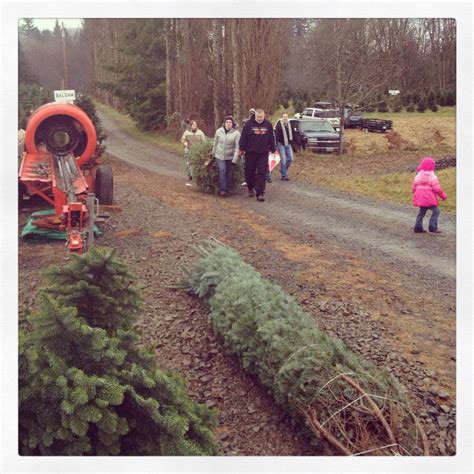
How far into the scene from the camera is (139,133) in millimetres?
19375

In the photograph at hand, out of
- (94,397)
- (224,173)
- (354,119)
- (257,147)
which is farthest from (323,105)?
(94,397)

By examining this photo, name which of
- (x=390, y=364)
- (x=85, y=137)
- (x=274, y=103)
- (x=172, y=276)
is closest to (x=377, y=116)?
(x=274, y=103)

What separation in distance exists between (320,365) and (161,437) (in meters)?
1.22

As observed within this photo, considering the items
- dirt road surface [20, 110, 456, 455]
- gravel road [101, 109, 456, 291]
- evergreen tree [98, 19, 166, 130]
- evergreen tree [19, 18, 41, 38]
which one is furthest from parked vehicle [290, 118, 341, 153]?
evergreen tree [19, 18, 41, 38]

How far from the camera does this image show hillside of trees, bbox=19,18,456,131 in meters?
4.09

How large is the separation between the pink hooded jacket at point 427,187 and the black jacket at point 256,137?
7.79 feet

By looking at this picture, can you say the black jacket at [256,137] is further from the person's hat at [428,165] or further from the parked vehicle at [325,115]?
the parked vehicle at [325,115]

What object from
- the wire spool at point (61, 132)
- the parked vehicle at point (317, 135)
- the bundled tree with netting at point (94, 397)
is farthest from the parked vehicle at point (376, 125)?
the bundled tree with netting at point (94, 397)

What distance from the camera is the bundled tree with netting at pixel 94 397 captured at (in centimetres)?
250

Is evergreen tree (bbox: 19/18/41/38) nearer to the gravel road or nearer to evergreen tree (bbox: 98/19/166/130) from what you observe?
the gravel road

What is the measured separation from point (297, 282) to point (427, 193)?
2.69m

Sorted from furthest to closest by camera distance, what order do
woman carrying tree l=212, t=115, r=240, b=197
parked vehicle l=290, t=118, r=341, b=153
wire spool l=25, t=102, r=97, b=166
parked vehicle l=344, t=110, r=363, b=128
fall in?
1. parked vehicle l=290, t=118, r=341, b=153
2. parked vehicle l=344, t=110, r=363, b=128
3. woman carrying tree l=212, t=115, r=240, b=197
4. wire spool l=25, t=102, r=97, b=166

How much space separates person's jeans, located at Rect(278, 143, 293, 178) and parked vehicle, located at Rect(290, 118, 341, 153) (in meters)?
1.49

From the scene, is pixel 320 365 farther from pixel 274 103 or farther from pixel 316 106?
pixel 316 106
